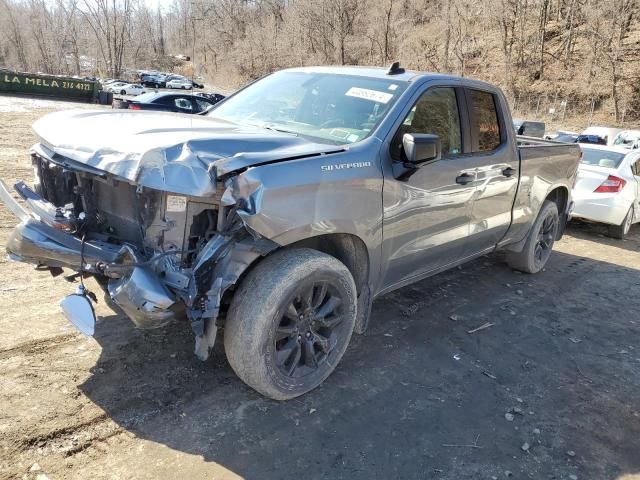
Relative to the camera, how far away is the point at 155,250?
9.20 feet

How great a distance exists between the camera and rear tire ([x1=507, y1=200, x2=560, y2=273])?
19.2ft

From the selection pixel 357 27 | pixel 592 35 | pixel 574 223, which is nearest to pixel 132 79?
pixel 357 27

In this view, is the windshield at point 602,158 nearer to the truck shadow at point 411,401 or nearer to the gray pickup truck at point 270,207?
the truck shadow at point 411,401

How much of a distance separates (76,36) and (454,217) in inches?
3096

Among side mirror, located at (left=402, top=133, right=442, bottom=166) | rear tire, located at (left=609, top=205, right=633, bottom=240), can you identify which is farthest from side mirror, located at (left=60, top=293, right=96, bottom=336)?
rear tire, located at (left=609, top=205, right=633, bottom=240)

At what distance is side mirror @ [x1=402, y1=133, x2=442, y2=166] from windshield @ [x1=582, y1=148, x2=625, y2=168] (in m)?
6.73

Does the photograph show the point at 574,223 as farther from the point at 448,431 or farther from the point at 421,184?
the point at 448,431

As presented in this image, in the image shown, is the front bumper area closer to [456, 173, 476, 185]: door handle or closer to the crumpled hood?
the crumpled hood

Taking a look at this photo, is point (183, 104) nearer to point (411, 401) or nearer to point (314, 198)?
point (314, 198)

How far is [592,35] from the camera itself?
31.4 metres

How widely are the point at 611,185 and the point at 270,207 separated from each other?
294 inches

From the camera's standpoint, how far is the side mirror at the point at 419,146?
329cm

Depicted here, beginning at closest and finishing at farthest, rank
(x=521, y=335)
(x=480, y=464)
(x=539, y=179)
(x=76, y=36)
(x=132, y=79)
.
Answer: (x=480, y=464), (x=521, y=335), (x=539, y=179), (x=132, y=79), (x=76, y=36)

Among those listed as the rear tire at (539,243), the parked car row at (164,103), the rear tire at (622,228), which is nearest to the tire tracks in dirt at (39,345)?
the rear tire at (539,243)
